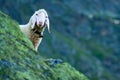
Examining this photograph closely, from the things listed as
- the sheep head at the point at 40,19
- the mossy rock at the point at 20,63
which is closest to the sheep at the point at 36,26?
the sheep head at the point at 40,19

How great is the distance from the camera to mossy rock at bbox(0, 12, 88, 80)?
1193 centimetres

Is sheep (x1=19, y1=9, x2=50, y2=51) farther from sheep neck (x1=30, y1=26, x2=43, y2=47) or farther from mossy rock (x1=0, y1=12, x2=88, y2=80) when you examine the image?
mossy rock (x1=0, y1=12, x2=88, y2=80)

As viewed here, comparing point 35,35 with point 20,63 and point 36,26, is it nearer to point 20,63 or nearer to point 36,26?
point 36,26

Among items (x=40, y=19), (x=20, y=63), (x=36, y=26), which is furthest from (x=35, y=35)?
(x=20, y=63)

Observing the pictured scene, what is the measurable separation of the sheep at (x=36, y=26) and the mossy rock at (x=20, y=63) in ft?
3.62

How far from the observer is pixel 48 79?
1297 centimetres

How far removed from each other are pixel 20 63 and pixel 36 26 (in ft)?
11.4

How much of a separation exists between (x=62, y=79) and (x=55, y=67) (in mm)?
590

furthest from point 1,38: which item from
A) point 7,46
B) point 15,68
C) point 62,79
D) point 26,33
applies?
point 26,33

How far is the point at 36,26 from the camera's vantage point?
15766mm

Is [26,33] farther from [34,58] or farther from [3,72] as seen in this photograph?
[3,72]

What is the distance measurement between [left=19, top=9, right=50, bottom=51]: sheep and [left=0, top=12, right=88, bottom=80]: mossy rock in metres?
1.10

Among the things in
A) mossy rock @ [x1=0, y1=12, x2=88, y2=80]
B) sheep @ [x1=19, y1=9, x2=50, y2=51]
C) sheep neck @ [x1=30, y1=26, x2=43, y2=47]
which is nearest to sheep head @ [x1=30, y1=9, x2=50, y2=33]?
sheep @ [x1=19, y1=9, x2=50, y2=51]

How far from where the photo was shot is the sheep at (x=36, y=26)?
15.4m
